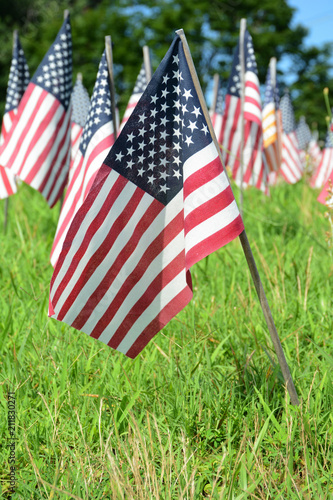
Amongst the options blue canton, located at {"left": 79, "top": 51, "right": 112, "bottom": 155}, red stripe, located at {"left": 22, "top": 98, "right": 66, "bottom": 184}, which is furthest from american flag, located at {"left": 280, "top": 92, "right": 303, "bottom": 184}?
blue canton, located at {"left": 79, "top": 51, "right": 112, "bottom": 155}

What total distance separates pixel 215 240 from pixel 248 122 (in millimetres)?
5403

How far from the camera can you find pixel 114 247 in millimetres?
2803

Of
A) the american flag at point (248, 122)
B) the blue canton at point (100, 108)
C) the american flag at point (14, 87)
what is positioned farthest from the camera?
the american flag at point (14, 87)

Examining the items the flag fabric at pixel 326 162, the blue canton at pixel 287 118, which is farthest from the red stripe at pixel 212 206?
the blue canton at pixel 287 118

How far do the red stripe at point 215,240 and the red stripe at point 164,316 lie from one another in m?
0.27

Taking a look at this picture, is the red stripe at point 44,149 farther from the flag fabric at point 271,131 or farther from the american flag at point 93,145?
the flag fabric at point 271,131

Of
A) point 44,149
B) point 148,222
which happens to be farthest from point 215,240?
point 44,149

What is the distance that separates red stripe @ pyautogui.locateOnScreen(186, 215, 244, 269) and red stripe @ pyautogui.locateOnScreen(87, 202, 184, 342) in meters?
0.24

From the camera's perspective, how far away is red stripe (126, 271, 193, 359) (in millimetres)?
2785

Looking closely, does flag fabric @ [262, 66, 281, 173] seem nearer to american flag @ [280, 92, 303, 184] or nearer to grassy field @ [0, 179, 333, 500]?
american flag @ [280, 92, 303, 184]

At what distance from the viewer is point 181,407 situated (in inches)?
117

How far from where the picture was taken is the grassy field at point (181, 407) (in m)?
2.49

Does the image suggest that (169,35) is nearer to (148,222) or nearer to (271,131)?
(271,131)

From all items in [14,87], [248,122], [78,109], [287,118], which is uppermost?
[287,118]
